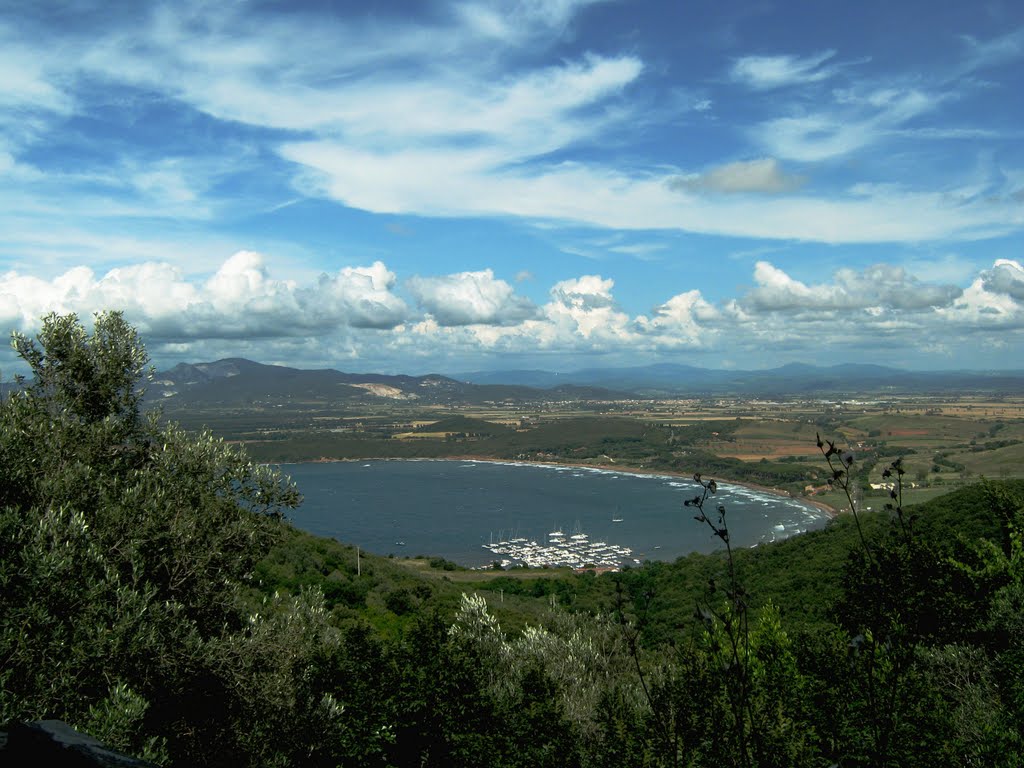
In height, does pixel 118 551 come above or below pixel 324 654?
above

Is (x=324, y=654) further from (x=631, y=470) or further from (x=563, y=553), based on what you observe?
(x=631, y=470)

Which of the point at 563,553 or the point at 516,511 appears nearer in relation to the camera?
the point at 563,553

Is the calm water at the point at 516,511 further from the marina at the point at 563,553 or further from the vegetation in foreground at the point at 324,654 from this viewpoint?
the vegetation in foreground at the point at 324,654

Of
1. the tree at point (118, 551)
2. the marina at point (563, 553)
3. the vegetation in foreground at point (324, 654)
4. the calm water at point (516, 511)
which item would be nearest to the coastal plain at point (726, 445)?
the calm water at point (516, 511)

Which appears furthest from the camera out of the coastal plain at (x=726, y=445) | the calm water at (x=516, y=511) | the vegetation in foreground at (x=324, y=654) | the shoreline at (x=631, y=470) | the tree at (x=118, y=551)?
the coastal plain at (x=726, y=445)

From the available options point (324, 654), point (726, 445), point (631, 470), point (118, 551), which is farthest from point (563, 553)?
point (726, 445)

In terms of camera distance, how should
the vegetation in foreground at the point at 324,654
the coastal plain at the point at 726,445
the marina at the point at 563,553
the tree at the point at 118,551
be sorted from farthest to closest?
the coastal plain at the point at 726,445 < the marina at the point at 563,553 < the tree at the point at 118,551 < the vegetation in foreground at the point at 324,654

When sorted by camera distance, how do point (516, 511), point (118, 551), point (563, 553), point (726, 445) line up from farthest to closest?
point (726, 445)
point (516, 511)
point (563, 553)
point (118, 551)
